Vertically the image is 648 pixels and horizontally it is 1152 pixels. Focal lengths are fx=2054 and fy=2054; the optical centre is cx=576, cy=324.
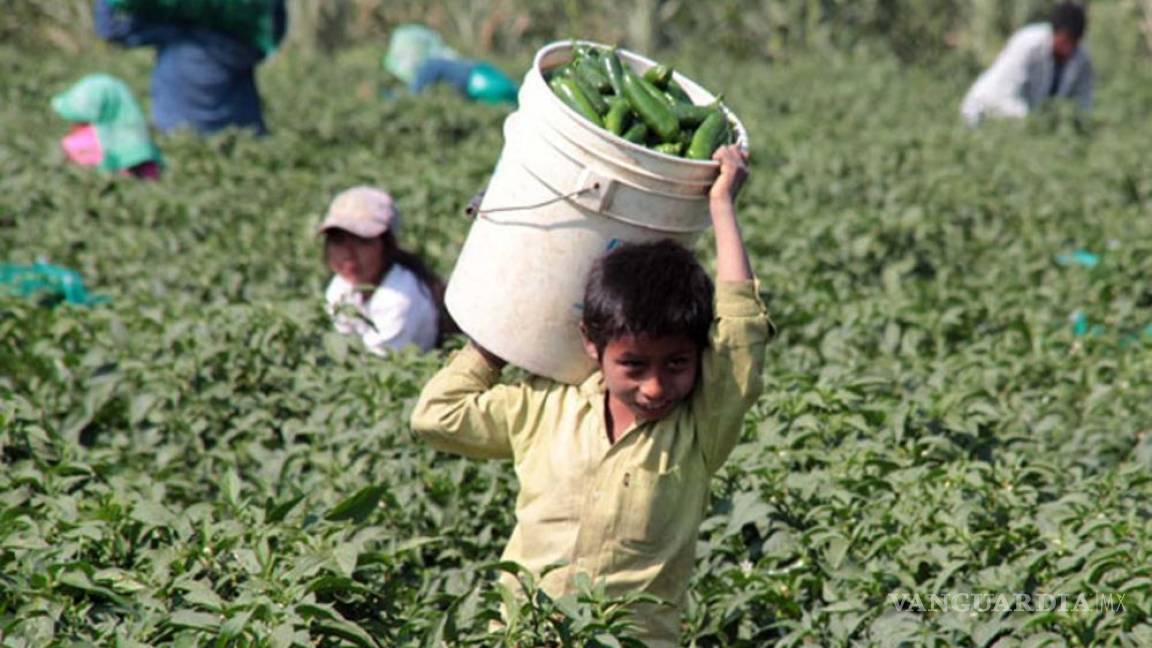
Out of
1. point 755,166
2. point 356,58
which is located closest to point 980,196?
point 755,166

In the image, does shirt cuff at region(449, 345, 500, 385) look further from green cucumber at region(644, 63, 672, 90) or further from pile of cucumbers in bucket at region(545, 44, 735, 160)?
green cucumber at region(644, 63, 672, 90)

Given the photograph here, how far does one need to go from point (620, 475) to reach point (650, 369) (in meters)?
0.23

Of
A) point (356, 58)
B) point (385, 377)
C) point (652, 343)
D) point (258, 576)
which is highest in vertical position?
point (652, 343)

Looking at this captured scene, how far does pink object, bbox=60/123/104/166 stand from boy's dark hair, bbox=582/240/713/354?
21.8ft

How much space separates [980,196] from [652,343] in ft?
19.3

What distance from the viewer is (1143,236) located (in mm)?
7855

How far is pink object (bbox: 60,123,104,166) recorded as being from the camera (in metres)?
10.1

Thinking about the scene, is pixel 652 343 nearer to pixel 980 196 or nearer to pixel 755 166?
pixel 980 196

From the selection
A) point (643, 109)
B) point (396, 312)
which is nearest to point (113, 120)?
point (396, 312)

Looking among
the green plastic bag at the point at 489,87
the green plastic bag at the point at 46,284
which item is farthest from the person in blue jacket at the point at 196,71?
the green plastic bag at the point at 46,284

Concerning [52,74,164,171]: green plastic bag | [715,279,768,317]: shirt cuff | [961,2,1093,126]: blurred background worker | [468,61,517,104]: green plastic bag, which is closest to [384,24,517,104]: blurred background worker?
[468,61,517,104]: green plastic bag

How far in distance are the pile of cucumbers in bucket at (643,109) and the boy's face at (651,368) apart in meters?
0.43

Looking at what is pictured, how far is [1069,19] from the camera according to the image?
12.7m

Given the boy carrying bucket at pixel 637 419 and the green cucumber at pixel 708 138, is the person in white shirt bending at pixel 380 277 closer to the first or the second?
the boy carrying bucket at pixel 637 419
